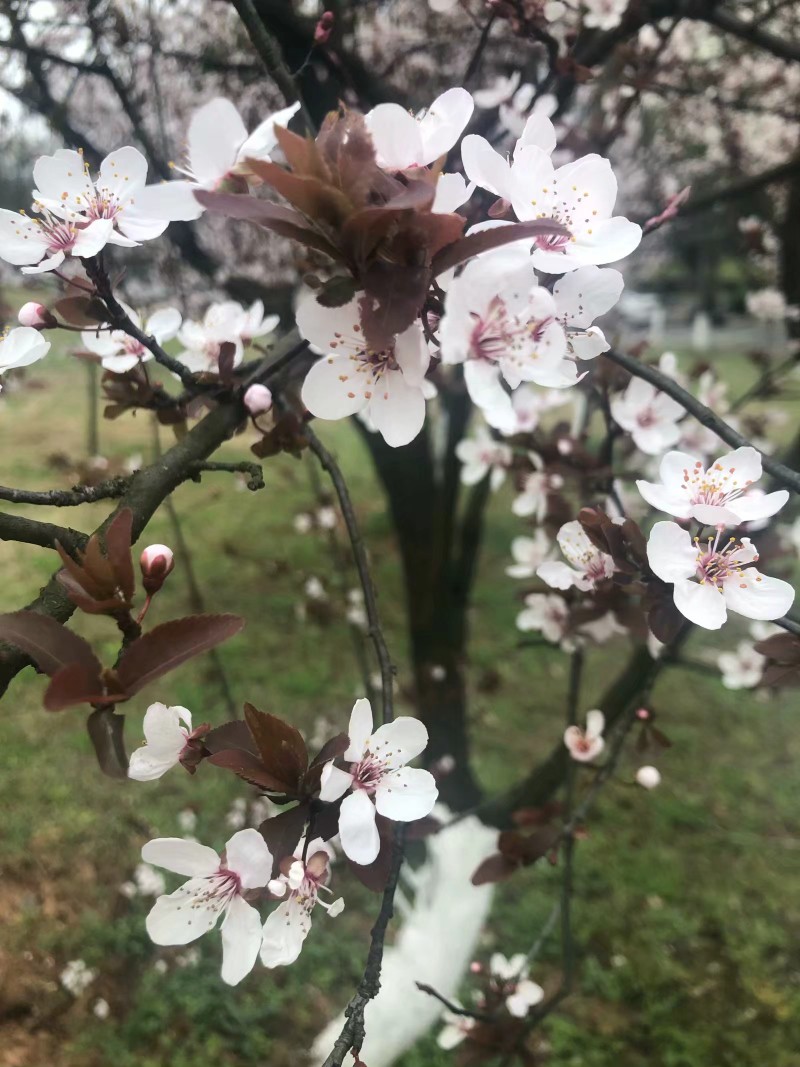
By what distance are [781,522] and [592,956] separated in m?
1.85

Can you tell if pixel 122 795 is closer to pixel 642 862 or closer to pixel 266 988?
pixel 266 988

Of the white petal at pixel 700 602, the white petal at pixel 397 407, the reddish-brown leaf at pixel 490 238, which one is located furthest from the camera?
the white petal at pixel 700 602

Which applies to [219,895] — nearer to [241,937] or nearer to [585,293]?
[241,937]

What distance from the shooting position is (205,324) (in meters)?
1.16

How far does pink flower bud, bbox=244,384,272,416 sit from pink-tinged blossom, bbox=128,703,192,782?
38cm

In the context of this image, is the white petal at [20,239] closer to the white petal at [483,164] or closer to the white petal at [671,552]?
the white petal at [483,164]

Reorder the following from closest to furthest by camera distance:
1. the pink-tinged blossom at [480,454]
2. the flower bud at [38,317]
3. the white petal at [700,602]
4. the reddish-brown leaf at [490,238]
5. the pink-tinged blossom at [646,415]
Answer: the reddish-brown leaf at [490,238], the white petal at [700,602], the flower bud at [38,317], the pink-tinged blossom at [646,415], the pink-tinged blossom at [480,454]

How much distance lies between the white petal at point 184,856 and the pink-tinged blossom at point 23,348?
48 centimetres

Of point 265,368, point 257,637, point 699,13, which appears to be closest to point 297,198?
point 265,368

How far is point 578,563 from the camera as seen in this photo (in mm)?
1014

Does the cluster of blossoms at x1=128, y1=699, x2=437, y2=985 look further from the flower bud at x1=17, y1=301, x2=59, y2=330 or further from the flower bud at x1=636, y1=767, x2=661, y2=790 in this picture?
the flower bud at x1=636, y1=767, x2=661, y2=790

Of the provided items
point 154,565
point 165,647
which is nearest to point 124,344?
point 154,565

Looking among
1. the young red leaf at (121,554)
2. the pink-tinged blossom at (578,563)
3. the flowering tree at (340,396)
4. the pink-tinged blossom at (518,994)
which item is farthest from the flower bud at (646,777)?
the young red leaf at (121,554)

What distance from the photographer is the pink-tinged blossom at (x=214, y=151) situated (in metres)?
0.57
